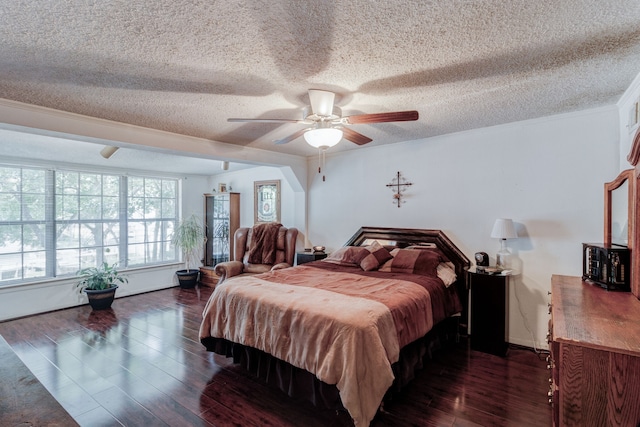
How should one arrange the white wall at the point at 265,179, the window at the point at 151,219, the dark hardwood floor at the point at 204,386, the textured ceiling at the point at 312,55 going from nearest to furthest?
the textured ceiling at the point at 312,55 < the dark hardwood floor at the point at 204,386 < the white wall at the point at 265,179 < the window at the point at 151,219

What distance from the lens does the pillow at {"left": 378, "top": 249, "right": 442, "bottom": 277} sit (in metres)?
3.29

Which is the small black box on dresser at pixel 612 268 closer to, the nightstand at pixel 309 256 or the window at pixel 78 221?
the nightstand at pixel 309 256

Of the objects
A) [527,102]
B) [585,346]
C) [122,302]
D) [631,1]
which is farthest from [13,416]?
[122,302]

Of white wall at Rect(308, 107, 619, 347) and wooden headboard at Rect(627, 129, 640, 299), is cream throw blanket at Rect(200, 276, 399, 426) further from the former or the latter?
white wall at Rect(308, 107, 619, 347)

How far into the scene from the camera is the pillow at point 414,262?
3.29 m

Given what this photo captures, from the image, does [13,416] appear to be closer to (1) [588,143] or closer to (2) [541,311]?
(2) [541,311]

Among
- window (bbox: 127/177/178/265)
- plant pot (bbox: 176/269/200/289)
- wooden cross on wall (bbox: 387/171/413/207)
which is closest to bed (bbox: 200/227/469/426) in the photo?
wooden cross on wall (bbox: 387/171/413/207)

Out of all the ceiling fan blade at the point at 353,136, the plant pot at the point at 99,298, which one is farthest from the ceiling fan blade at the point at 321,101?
the plant pot at the point at 99,298

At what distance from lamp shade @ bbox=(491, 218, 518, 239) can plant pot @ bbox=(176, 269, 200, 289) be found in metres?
5.18

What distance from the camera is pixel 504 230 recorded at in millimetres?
3088

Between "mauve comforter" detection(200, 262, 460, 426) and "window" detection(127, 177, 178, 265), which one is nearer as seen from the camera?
"mauve comforter" detection(200, 262, 460, 426)

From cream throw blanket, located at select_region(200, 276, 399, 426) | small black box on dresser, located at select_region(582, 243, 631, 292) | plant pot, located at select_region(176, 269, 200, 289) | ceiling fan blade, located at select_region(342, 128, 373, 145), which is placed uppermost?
ceiling fan blade, located at select_region(342, 128, 373, 145)

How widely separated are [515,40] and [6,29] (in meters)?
2.56

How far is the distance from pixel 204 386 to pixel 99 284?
3308 millimetres
